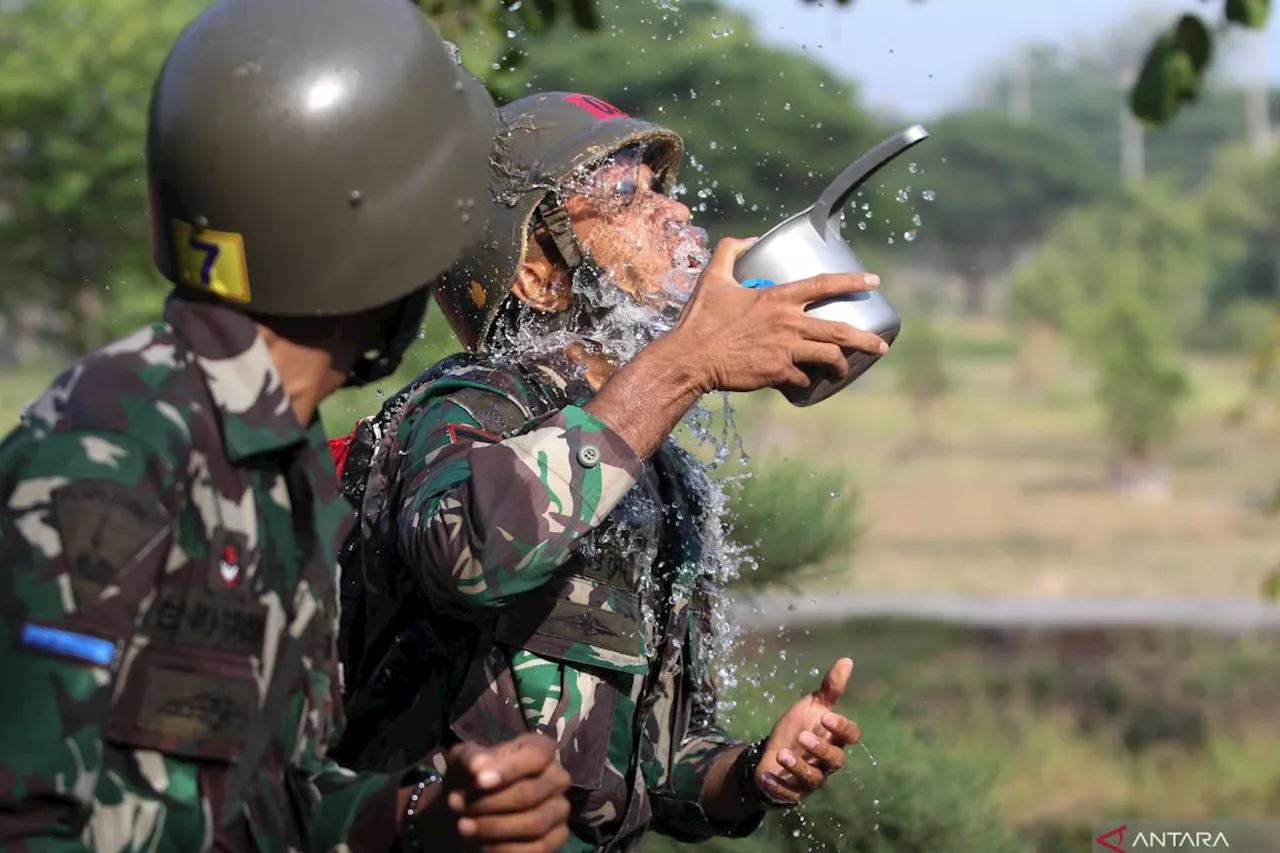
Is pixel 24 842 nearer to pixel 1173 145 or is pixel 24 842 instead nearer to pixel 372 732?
pixel 372 732

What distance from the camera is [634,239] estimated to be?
3.12 m

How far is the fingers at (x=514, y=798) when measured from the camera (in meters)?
1.98

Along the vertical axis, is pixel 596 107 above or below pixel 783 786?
above

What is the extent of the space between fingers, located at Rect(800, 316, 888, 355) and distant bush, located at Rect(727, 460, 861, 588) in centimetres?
204

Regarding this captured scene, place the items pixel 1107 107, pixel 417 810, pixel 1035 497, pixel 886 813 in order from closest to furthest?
pixel 417 810 → pixel 886 813 → pixel 1035 497 → pixel 1107 107

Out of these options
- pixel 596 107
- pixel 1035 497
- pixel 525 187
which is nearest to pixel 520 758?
pixel 525 187

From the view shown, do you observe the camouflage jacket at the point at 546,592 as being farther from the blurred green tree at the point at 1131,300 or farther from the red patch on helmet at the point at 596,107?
the blurred green tree at the point at 1131,300

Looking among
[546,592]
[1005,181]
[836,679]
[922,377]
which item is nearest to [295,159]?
[546,592]

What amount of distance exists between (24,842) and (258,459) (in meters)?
0.47

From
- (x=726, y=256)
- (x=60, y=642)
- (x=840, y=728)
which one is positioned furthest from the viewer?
(x=840, y=728)

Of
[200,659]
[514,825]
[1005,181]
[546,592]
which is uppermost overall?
[200,659]

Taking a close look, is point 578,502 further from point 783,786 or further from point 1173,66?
point 1173,66

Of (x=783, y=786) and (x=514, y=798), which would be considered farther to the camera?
(x=783, y=786)

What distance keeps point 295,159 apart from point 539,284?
3.62ft
